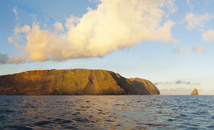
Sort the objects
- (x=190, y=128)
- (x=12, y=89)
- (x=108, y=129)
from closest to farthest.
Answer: (x=108, y=129), (x=190, y=128), (x=12, y=89)

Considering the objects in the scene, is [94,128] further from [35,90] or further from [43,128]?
[35,90]

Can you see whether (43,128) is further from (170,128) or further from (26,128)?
(170,128)

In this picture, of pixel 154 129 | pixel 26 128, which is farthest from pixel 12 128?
pixel 154 129

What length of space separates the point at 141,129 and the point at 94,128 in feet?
12.4

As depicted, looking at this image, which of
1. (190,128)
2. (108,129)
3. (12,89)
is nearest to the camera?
(108,129)

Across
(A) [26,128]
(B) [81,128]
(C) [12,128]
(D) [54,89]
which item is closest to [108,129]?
(B) [81,128]

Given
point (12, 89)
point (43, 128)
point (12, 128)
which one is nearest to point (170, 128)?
point (43, 128)

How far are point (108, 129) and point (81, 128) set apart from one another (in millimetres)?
2256

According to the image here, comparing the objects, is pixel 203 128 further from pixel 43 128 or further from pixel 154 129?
pixel 43 128

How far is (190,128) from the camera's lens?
1538 cm

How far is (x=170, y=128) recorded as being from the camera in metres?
15.0

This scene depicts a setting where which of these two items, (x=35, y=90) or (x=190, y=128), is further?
(x=35, y=90)

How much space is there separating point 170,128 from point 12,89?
212m

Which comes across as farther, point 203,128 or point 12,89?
point 12,89
